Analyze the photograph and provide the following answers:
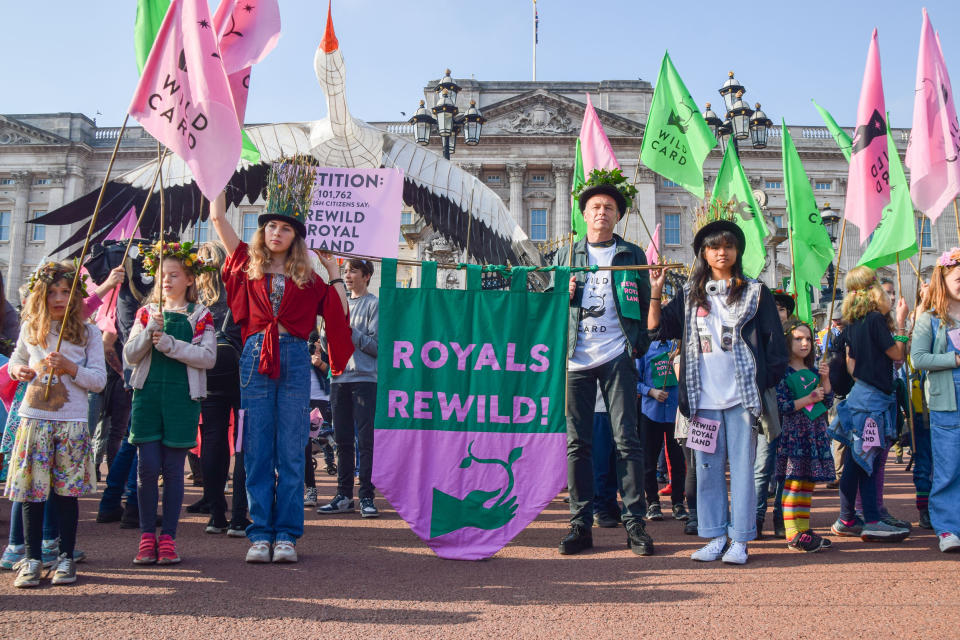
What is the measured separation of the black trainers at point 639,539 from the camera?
4.18 m

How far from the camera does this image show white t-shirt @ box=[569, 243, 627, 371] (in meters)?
4.42

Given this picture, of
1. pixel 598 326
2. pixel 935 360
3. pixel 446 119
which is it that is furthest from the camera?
pixel 446 119

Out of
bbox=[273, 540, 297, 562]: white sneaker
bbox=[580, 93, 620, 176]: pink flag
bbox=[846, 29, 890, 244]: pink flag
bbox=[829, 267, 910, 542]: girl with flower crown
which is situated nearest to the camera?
bbox=[273, 540, 297, 562]: white sneaker

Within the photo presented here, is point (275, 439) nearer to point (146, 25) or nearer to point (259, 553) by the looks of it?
point (259, 553)

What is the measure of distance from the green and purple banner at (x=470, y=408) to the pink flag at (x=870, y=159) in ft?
9.27

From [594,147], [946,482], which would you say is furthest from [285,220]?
[594,147]

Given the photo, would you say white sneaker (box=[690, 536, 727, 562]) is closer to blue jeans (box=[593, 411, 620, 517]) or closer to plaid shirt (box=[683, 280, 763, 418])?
plaid shirt (box=[683, 280, 763, 418])

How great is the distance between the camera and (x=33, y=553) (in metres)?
3.53

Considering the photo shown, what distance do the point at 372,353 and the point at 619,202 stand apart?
217 centimetres

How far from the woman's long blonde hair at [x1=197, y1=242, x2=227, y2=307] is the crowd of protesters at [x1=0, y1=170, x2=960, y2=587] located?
0.02m

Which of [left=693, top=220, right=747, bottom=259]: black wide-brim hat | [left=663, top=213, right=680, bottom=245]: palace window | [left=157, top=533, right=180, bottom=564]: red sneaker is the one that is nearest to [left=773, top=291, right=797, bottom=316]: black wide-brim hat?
[left=693, top=220, right=747, bottom=259]: black wide-brim hat

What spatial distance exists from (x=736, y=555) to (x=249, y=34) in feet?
14.3

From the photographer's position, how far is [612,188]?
15.0 feet

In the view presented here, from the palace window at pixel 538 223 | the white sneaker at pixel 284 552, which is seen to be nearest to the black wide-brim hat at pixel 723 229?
the white sneaker at pixel 284 552
